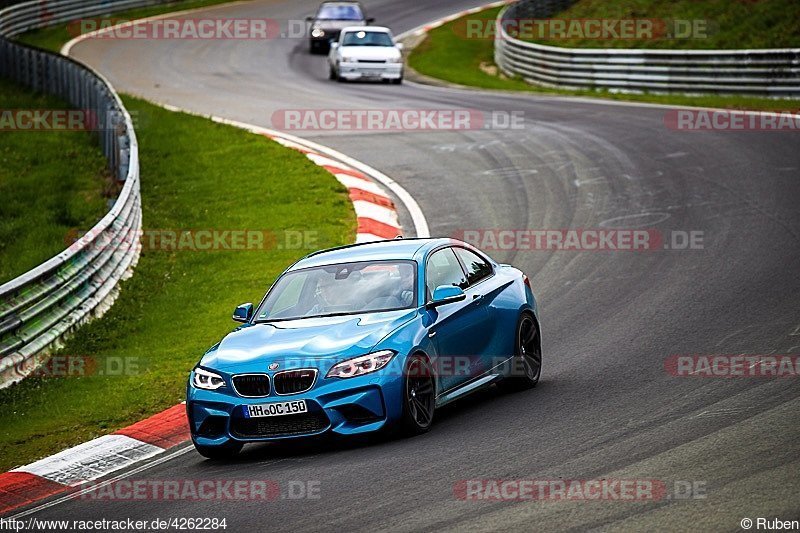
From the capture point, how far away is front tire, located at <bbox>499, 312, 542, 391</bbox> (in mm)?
10836

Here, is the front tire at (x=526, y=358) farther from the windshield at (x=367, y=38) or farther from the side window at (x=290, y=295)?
the windshield at (x=367, y=38)

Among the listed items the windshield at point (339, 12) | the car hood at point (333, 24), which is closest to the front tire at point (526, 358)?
the car hood at point (333, 24)

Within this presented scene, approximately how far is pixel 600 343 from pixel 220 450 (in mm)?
4103

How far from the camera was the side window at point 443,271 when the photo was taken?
10383 mm

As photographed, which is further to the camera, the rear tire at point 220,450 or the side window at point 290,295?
the side window at point 290,295

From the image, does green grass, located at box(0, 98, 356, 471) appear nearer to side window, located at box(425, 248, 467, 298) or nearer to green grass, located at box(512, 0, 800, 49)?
side window, located at box(425, 248, 467, 298)

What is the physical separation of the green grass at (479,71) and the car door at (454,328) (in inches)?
616

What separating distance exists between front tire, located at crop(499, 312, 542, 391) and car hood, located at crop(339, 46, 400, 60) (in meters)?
24.0

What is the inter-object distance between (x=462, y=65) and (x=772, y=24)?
1003 cm

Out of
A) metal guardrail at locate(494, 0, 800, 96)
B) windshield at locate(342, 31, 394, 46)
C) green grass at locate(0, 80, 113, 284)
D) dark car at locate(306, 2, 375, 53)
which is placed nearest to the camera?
green grass at locate(0, 80, 113, 284)

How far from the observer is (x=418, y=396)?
30.7ft

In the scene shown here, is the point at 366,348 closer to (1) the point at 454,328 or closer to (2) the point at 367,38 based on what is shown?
(1) the point at 454,328

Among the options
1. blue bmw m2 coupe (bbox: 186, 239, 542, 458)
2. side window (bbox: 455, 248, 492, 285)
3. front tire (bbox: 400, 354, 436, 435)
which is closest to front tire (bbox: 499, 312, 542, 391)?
blue bmw m2 coupe (bbox: 186, 239, 542, 458)

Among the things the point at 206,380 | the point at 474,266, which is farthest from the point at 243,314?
the point at 474,266
